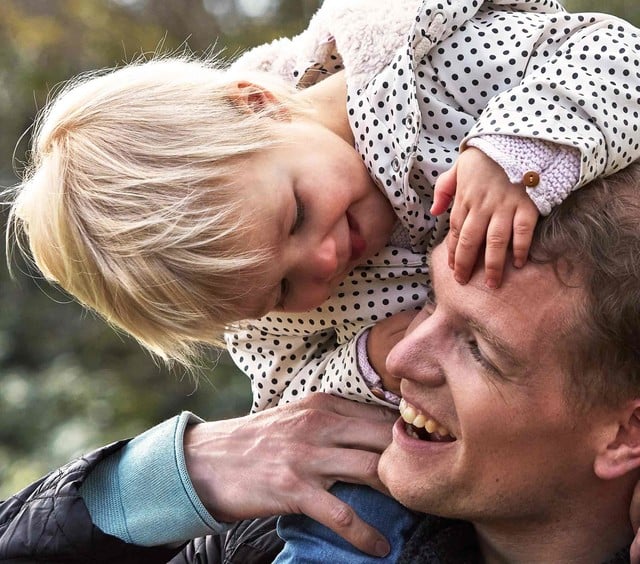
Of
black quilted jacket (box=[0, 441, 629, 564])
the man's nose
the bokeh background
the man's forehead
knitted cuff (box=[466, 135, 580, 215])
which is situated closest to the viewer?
knitted cuff (box=[466, 135, 580, 215])

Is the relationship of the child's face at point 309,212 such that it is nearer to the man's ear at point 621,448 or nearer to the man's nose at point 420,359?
the man's nose at point 420,359

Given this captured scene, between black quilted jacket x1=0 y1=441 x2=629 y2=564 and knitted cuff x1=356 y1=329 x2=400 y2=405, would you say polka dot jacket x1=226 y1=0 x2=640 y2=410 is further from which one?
black quilted jacket x1=0 y1=441 x2=629 y2=564

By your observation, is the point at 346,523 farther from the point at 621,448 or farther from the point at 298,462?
the point at 621,448

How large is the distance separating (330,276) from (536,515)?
2.38 feet

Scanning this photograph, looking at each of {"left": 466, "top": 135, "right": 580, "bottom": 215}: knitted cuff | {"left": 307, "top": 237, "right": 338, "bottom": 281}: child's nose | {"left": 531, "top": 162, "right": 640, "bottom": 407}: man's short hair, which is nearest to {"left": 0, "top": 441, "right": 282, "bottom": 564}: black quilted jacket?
{"left": 307, "top": 237, "right": 338, "bottom": 281}: child's nose

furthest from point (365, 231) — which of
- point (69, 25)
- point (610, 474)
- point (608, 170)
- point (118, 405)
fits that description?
point (69, 25)

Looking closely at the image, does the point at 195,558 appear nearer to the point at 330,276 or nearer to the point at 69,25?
the point at 330,276

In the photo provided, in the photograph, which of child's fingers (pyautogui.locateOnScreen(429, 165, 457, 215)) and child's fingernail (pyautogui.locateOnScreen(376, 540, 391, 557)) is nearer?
child's fingers (pyautogui.locateOnScreen(429, 165, 457, 215))

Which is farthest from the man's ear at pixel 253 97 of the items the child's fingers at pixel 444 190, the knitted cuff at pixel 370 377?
the knitted cuff at pixel 370 377

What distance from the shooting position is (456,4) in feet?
8.21

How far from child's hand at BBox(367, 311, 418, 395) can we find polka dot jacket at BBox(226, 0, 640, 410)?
4 cm

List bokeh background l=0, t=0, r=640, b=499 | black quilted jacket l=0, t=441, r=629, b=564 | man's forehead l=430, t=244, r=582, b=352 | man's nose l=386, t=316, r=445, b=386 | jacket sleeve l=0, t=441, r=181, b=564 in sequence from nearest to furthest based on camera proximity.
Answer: man's forehead l=430, t=244, r=582, b=352, man's nose l=386, t=316, r=445, b=386, black quilted jacket l=0, t=441, r=629, b=564, jacket sleeve l=0, t=441, r=181, b=564, bokeh background l=0, t=0, r=640, b=499

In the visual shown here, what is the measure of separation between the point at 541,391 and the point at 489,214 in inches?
15.9

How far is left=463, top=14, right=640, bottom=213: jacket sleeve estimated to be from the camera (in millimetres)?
2117
